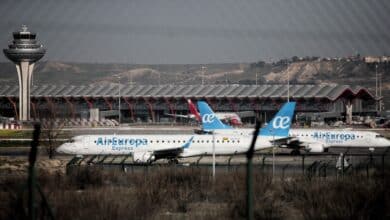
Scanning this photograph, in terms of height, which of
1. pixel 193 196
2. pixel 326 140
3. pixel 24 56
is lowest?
pixel 193 196

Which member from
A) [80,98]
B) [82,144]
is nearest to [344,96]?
[80,98]

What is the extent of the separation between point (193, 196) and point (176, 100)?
14815 cm

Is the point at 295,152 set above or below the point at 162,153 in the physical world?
below

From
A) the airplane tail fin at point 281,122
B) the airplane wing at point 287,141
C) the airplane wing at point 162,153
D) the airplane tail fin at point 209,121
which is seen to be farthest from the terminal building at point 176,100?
the airplane wing at point 162,153

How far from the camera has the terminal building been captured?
175 meters

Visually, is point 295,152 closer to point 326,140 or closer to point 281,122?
point 281,122

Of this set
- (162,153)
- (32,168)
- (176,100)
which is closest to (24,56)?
(176,100)

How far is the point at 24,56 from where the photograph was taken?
6934 inches

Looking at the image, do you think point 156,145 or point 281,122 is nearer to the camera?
point 156,145

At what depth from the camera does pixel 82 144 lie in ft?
237

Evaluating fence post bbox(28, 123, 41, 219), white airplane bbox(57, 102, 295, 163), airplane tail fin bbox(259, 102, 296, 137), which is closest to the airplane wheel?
airplane tail fin bbox(259, 102, 296, 137)

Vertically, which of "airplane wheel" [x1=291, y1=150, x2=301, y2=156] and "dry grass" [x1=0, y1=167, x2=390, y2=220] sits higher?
"dry grass" [x1=0, y1=167, x2=390, y2=220]

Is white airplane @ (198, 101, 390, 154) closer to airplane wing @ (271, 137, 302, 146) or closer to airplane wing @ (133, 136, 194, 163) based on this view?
airplane wing @ (271, 137, 302, 146)

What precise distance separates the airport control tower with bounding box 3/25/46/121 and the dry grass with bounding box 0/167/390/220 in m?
133
